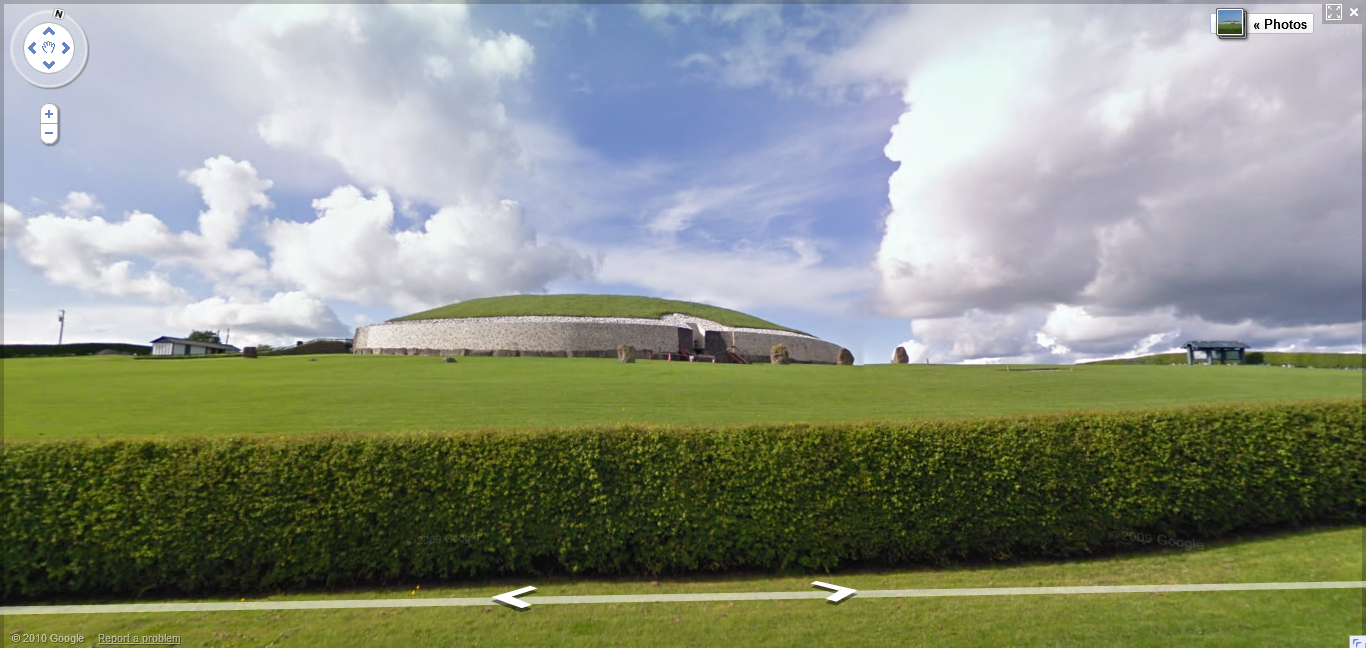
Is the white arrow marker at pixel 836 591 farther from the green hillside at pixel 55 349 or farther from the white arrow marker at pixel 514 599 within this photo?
the green hillside at pixel 55 349

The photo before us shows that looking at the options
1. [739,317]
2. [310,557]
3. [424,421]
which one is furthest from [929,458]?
[739,317]

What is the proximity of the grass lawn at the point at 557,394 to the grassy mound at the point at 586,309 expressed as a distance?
2736 centimetres

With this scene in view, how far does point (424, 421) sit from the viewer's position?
1327cm

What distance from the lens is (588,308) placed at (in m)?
58.3

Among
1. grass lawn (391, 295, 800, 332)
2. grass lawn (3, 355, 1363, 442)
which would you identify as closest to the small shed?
grass lawn (3, 355, 1363, 442)

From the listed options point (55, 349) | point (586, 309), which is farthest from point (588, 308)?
point (55, 349)

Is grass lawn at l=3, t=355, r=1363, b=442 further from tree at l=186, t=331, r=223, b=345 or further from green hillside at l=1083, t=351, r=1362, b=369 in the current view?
tree at l=186, t=331, r=223, b=345

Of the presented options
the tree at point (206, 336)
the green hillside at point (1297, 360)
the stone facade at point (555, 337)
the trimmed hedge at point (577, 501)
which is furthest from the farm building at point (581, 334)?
the tree at point (206, 336)

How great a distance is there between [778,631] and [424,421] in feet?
33.6

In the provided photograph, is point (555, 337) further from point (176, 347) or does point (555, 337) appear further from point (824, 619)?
point (176, 347)

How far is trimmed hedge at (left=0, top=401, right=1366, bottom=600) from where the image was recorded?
23.4 feet

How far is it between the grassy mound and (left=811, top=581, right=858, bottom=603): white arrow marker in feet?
161

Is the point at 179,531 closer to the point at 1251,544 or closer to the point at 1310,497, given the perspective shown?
the point at 1251,544

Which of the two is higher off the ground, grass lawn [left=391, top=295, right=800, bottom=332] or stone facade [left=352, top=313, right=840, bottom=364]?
grass lawn [left=391, top=295, right=800, bottom=332]
